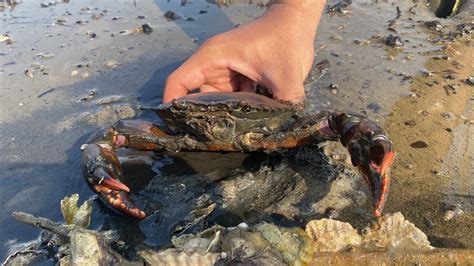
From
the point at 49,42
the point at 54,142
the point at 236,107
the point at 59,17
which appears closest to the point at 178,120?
the point at 236,107

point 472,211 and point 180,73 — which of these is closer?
point 472,211

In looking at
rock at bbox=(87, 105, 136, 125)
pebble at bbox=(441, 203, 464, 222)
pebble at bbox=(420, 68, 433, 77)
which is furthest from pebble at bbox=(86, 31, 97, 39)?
pebble at bbox=(441, 203, 464, 222)

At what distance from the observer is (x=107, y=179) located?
9.63ft

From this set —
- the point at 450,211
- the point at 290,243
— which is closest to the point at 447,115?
the point at 450,211

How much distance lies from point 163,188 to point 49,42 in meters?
4.64

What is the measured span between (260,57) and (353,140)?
141 centimetres

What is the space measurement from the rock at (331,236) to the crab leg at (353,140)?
390 mm

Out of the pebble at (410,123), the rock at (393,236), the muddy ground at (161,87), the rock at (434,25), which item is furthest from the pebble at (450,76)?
the rock at (393,236)

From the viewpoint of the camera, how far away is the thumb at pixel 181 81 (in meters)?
4.22

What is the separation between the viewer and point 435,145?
3.69m

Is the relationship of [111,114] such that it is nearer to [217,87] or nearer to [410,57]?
[217,87]

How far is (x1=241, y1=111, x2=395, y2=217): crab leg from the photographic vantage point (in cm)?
273

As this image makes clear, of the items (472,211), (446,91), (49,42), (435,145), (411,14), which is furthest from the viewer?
(411,14)

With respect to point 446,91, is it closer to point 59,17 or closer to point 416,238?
point 416,238
